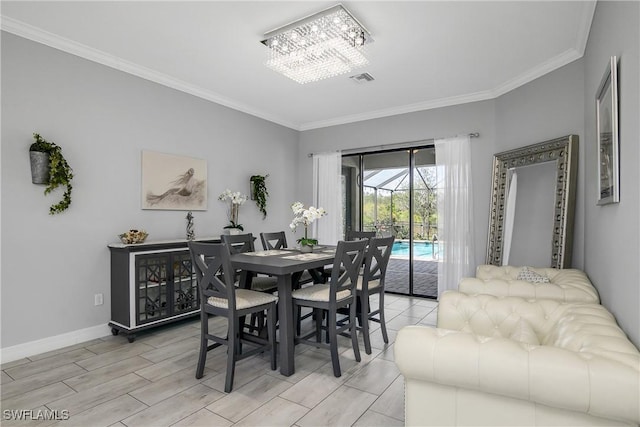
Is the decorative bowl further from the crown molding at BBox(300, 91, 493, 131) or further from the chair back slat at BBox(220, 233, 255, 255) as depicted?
the crown molding at BBox(300, 91, 493, 131)

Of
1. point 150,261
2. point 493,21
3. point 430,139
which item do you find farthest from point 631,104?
point 150,261

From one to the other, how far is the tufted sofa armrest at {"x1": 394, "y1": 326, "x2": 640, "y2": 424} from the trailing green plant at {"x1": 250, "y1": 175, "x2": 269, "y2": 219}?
4.03 m

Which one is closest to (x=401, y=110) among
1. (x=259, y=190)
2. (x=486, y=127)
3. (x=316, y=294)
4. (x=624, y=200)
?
(x=486, y=127)

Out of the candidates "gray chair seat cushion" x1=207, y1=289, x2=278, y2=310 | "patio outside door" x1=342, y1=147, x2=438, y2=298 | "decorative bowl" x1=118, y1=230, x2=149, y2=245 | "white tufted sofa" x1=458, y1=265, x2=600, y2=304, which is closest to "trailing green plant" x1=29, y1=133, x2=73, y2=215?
"decorative bowl" x1=118, y1=230, x2=149, y2=245

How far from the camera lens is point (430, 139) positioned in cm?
494

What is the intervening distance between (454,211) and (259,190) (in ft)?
9.14

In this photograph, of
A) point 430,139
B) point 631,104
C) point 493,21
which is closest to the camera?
point 631,104

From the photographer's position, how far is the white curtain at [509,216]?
3.96 metres

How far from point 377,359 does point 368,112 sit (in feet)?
12.2

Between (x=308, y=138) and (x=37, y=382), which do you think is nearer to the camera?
(x=37, y=382)

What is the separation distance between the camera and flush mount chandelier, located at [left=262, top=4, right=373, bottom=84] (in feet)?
9.07

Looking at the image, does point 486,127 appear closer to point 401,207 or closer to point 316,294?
point 401,207

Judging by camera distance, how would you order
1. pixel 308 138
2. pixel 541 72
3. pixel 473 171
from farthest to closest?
pixel 308 138 → pixel 473 171 → pixel 541 72

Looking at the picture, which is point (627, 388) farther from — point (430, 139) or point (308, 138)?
point (308, 138)
